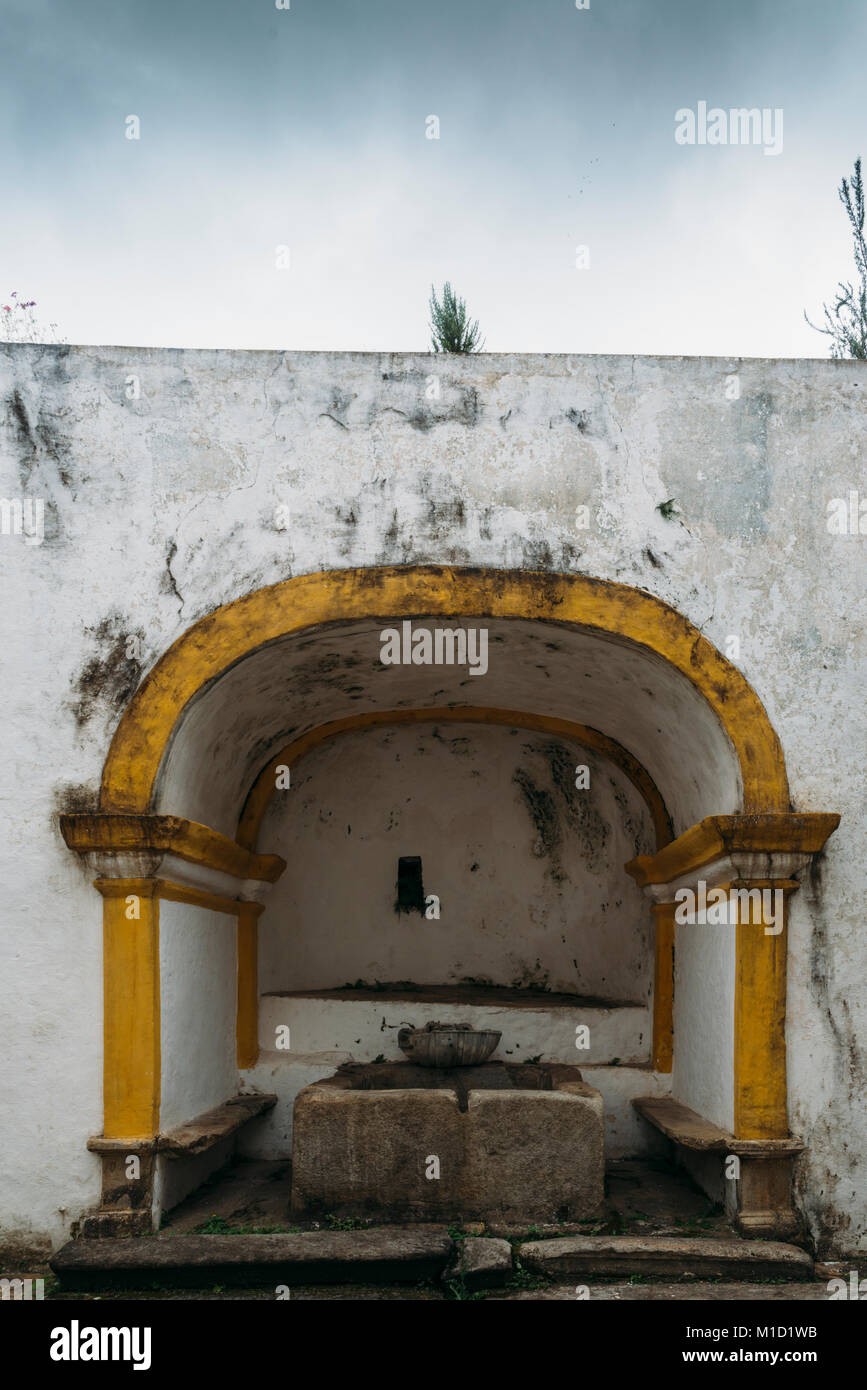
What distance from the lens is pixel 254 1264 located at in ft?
15.9

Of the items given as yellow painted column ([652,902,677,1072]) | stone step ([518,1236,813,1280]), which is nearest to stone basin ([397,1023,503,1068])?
yellow painted column ([652,902,677,1072])

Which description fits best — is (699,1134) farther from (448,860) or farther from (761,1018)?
(448,860)

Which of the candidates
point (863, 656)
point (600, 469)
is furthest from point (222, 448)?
point (863, 656)

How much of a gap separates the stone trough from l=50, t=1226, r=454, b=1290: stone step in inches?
16.3

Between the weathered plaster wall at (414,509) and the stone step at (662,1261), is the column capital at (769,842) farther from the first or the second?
the stone step at (662,1261)

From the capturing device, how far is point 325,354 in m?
5.80

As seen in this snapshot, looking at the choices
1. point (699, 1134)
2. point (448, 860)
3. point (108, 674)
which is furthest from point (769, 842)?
point (448, 860)

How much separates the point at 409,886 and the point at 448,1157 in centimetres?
314

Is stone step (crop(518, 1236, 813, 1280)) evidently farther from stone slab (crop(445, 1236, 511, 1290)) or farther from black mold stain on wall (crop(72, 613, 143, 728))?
black mold stain on wall (crop(72, 613, 143, 728))

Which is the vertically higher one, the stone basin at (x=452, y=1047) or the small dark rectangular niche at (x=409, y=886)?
the small dark rectangular niche at (x=409, y=886)

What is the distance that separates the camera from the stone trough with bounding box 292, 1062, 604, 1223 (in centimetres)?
537

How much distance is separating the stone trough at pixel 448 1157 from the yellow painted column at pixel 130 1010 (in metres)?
0.70

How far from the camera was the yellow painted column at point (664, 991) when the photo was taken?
22.9 feet

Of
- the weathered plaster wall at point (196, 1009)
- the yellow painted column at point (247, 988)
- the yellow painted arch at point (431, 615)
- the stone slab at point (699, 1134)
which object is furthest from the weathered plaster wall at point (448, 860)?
the yellow painted arch at point (431, 615)
